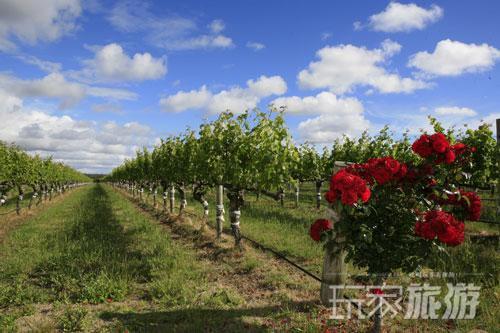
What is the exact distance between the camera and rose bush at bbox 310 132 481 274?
4.09m

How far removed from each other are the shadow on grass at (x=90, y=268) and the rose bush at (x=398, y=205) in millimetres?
4314

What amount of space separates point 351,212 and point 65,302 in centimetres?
500

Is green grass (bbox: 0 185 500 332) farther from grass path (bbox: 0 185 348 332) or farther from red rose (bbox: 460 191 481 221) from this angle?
red rose (bbox: 460 191 481 221)

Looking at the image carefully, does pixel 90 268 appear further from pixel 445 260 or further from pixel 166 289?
pixel 445 260

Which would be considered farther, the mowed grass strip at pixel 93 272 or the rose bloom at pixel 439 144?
the mowed grass strip at pixel 93 272

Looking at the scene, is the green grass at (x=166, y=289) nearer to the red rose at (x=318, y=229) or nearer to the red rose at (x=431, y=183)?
the red rose at (x=431, y=183)

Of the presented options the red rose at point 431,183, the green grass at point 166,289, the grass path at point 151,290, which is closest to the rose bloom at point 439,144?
the red rose at point 431,183

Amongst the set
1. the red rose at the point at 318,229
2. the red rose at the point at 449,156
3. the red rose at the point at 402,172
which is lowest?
the red rose at the point at 318,229

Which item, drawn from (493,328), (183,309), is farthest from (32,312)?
(493,328)

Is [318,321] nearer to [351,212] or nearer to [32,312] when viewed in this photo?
[351,212]

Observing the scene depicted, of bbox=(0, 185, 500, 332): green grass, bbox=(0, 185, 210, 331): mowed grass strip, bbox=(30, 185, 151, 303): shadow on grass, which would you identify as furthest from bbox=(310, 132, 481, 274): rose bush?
bbox=(30, 185, 151, 303): shadow on grass

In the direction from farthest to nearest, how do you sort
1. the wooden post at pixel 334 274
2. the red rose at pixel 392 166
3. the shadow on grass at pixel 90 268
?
the shadow on grass at pixel 90 268
the wooden post at pixel 334 274
the red rose at pixel 392 166

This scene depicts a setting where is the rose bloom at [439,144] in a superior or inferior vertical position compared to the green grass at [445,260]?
superior

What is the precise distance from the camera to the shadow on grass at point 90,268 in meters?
6.52
